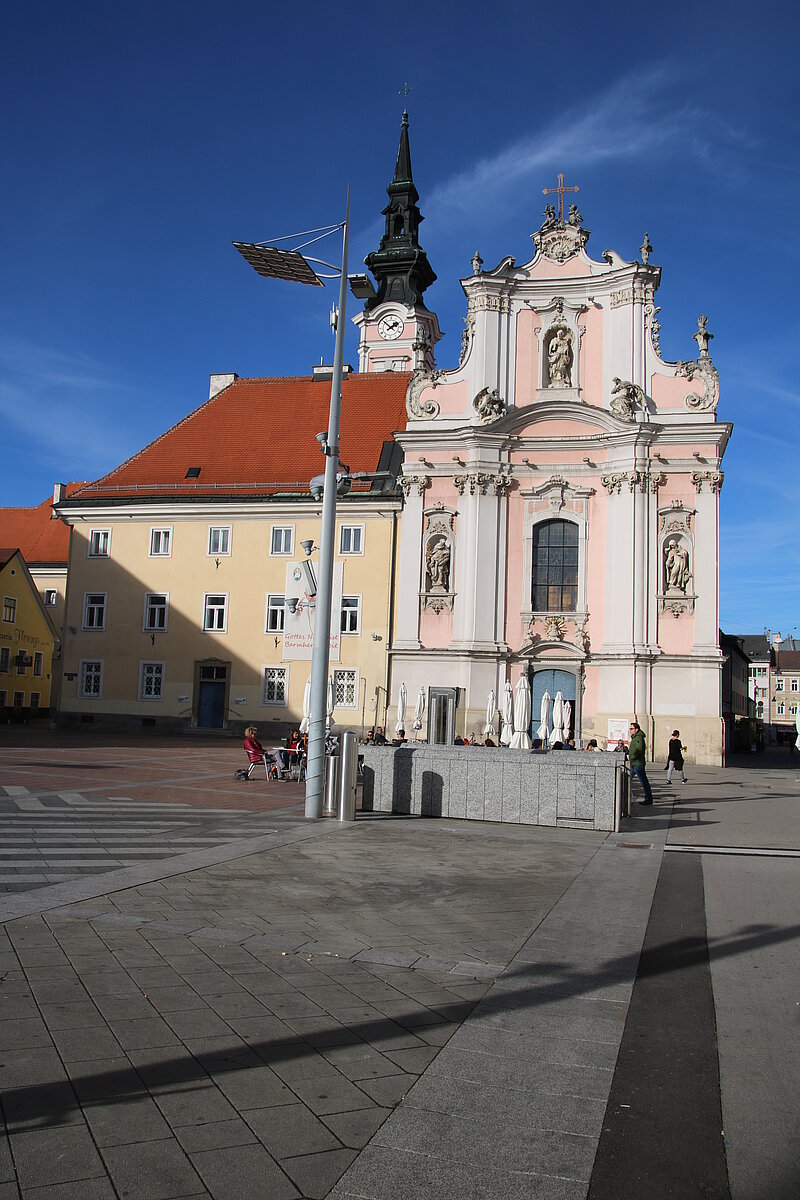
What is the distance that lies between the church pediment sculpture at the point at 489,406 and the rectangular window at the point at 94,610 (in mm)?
18564

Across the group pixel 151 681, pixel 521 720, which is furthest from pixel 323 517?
pixel 151 681

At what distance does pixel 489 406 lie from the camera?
3712 centimetres

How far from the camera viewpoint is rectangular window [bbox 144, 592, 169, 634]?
42031 mm

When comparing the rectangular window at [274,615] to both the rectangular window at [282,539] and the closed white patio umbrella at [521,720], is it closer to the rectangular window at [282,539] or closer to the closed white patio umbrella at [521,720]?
the rectangular window at [282,539]

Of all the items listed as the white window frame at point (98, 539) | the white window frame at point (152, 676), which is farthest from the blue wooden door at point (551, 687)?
the white window frame at point (98, 539)

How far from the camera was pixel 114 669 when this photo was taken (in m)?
42.2

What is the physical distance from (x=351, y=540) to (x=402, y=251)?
35906mm

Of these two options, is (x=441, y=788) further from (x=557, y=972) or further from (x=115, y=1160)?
(x=115, y=1160)

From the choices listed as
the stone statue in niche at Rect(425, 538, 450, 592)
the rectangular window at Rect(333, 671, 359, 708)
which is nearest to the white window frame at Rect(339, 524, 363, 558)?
the stone statue in niche at Rect(425, 538, 450, 592)

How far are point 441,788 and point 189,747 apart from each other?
60.0 feet

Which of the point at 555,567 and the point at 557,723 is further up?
the point at 555,567

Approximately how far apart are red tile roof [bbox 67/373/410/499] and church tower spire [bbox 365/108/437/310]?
72.9 feet

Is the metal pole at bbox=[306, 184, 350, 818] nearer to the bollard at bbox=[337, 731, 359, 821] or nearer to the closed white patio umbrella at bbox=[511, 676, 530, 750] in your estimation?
the bollard at bbox=[337, 731, 359, 821]

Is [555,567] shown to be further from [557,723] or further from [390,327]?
[390,327]
